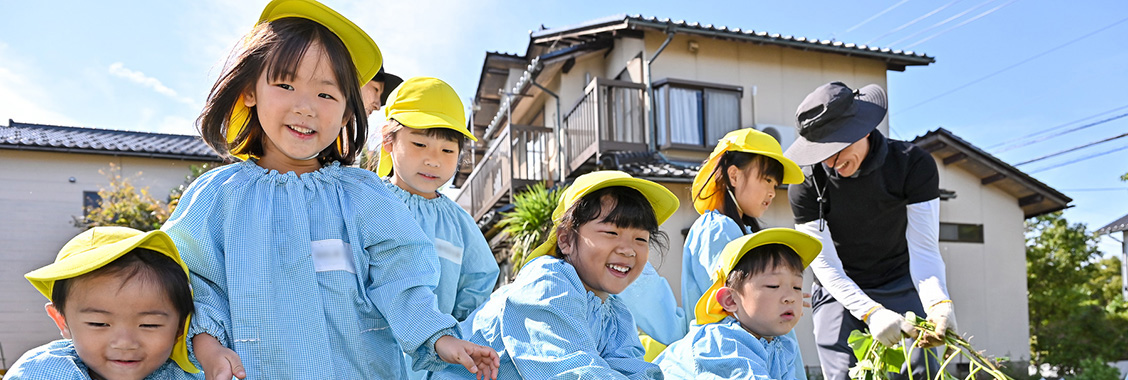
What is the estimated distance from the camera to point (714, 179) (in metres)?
3.95

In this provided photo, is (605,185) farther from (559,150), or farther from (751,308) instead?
(559,150)

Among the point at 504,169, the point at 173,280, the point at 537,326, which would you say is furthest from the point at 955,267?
the point at 173,280

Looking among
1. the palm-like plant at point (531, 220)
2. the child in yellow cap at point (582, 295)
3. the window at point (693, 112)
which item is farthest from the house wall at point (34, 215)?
the child in yellow cap at point (582, 295)

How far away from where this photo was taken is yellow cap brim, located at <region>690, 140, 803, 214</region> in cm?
387

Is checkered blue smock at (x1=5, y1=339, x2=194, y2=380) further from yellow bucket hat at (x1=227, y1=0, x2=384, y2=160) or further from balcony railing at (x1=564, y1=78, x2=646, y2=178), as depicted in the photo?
balcony railing at (x1=564, y1=78, x2=646, y2=178)

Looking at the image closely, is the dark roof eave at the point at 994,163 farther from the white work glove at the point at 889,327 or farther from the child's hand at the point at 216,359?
the child's hand at the point at 216,359

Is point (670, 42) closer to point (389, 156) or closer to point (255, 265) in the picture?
point (389, 156)

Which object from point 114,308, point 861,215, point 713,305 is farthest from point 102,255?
point 861,215

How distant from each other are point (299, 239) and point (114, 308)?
1.60 ft

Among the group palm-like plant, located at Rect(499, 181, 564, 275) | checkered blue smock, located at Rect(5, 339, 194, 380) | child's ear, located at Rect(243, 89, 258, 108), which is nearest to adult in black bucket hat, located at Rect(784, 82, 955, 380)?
child's ear, located at Rect(243, 89, 258, 108)

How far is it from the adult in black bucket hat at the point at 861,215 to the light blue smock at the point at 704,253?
52 cm

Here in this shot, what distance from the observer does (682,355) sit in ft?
10.6

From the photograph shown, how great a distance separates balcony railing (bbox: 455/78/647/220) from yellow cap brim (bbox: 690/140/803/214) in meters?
8.53

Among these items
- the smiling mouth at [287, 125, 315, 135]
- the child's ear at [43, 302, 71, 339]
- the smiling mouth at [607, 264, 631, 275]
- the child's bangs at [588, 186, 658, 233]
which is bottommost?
the child's ear at [43, 302, 71, 339]
